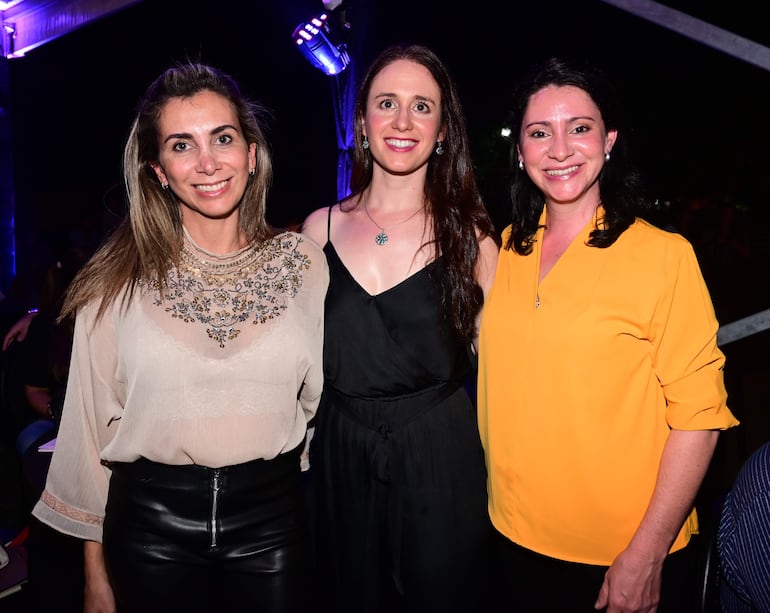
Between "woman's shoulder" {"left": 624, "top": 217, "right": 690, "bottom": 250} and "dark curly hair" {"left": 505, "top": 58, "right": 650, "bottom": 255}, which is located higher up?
"dark curly hair" {"left": 505, "top": 58, "right": 650, "bottom": 255}

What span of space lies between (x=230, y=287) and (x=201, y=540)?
0.70m

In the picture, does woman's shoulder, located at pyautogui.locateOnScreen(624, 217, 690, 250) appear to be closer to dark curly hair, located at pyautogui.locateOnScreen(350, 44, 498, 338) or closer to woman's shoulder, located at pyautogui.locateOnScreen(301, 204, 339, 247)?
dark curly hair, located at pyautogui.locateOnScreen(350, 44, 498, 338)

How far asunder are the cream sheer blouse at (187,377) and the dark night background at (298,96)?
4.39 meters

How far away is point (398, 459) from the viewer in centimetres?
184

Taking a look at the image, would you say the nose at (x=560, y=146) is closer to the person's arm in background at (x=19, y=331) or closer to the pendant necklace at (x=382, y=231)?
the pendant necklace at (x=382, y=231)

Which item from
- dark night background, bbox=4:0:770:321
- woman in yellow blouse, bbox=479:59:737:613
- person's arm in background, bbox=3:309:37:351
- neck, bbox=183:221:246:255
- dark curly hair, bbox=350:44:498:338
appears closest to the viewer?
woman in yellow blouse, bbox=479:59:737:613

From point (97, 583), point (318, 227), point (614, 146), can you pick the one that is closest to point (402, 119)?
point (318, 227)

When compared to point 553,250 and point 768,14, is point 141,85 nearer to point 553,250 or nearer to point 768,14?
point 768,14

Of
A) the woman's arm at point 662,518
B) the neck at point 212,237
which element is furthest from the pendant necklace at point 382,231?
the woman's arm at point 662,518

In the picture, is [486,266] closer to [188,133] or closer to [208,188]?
[208,188]

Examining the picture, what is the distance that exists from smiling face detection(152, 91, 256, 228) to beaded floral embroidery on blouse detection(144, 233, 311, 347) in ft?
0.51

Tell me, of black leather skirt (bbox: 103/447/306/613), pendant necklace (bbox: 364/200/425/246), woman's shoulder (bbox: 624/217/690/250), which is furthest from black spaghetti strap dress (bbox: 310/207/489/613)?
woman's shoulder (bbox: 624/217/690/250)

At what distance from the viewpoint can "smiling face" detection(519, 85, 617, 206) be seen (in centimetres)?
169

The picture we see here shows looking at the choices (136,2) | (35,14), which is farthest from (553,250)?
(35,14)
